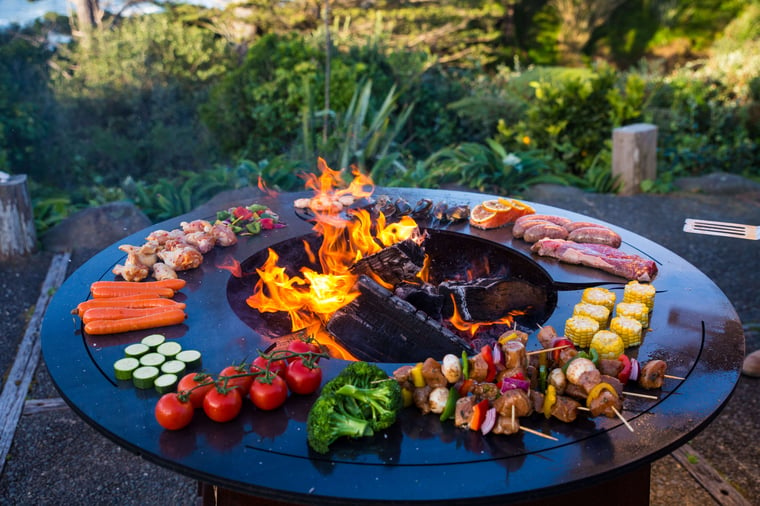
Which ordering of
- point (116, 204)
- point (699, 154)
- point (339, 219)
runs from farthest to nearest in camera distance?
point (699, 154)
point (116, 204)
point (339, 219)

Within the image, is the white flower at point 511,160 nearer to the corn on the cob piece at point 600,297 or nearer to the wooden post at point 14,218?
the corn on the cob piece at point 600,297

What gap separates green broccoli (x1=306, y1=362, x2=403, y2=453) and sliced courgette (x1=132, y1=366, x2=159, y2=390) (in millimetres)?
657

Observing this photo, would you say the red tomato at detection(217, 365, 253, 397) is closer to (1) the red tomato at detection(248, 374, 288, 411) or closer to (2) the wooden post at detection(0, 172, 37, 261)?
(1) the red tomato at detection(248, 374, 288, 411)

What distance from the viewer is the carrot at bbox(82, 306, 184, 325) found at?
2656mm

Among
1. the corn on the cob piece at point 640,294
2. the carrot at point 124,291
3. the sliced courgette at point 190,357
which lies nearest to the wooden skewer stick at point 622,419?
the corn on the cob piece at point 640,294

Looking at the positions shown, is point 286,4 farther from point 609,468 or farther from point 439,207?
point 609,468

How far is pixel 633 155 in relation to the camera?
8.22 metres

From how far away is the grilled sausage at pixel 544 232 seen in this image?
360 cm

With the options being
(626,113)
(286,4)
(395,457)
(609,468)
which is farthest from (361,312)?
(286,4)

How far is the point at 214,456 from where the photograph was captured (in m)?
1.94

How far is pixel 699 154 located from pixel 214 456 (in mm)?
9473

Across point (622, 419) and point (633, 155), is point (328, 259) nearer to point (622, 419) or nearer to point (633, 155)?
point (622, 419)

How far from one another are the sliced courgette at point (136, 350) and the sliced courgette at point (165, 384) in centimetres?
21

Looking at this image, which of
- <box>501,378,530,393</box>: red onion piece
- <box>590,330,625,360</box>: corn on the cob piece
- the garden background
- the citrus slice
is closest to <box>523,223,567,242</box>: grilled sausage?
the citrus slice
